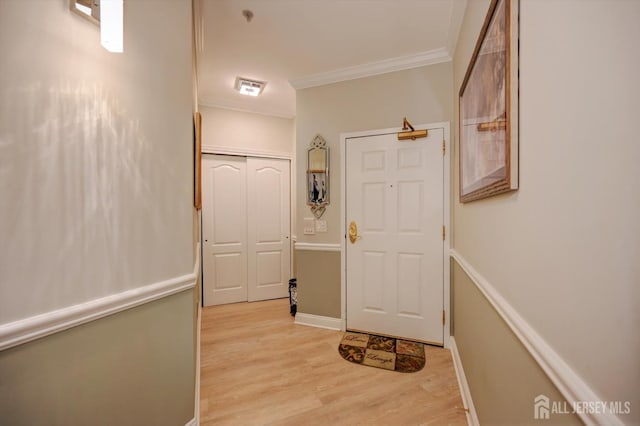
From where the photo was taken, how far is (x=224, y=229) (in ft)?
12.3

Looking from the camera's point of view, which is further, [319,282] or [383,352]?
[319,282]

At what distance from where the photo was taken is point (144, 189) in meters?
1.23

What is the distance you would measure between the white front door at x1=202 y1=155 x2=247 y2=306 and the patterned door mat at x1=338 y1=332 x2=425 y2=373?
1.83m

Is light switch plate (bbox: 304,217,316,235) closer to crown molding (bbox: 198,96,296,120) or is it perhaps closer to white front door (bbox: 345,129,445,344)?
white front door (bbox: 345,129,445,344)

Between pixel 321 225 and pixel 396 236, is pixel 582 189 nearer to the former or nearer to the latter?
pixel 396 236

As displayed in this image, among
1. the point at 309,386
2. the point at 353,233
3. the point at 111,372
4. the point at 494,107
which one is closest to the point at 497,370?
the point at 494,107

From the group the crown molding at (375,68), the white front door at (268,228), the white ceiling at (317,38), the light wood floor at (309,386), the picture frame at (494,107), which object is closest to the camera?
the picture frame at (494,107)

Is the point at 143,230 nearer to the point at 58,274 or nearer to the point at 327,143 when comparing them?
the point at 58,274

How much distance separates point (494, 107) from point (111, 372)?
1.88 metres

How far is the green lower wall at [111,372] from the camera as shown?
2.72ft

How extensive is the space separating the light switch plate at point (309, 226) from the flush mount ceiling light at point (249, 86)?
5.31 feet

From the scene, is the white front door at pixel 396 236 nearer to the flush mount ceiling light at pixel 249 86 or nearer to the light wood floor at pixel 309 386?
the light wood floor at pixel 309 386

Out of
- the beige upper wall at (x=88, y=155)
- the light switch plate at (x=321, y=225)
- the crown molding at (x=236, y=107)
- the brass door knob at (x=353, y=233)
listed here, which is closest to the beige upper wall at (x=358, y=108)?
the light switch plate at (x=321, y=225)

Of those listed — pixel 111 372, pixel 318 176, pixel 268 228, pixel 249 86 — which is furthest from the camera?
pixel 268 228
